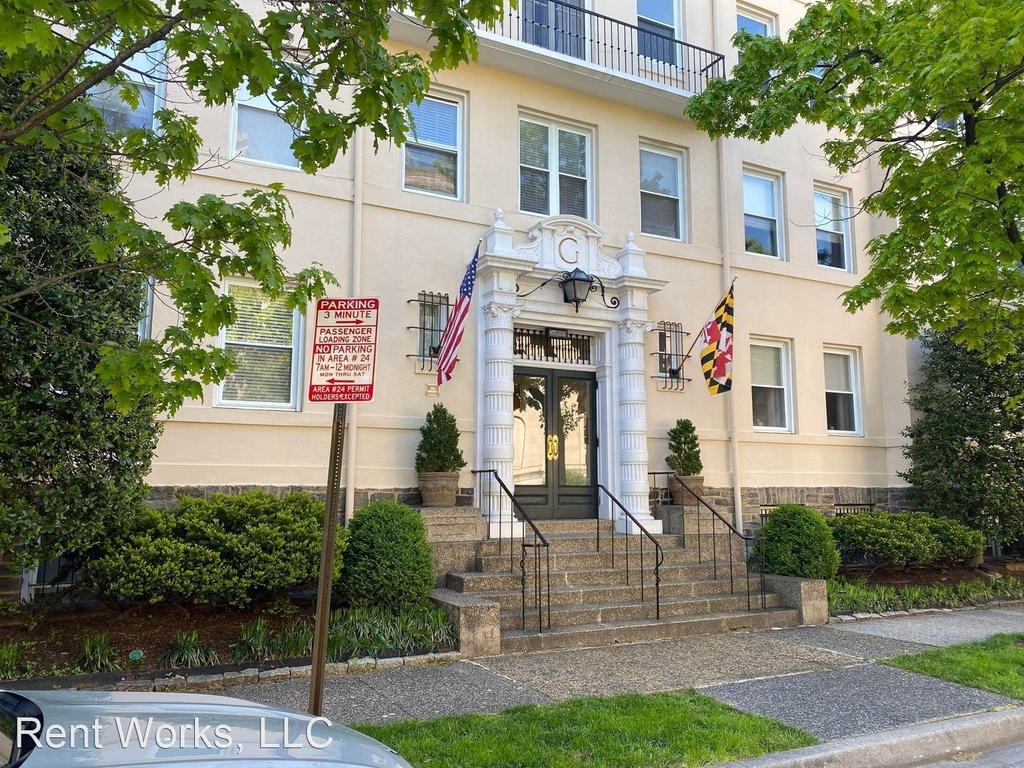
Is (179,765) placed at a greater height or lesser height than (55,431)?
lesser

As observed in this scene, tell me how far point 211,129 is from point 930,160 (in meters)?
8.60

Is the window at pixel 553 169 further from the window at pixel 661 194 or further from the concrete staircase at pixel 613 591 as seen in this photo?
the concrete staircase at pixel 613 591

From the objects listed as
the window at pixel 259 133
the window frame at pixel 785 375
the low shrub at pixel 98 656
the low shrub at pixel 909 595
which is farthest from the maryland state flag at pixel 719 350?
the low shrub at pixel 98 656

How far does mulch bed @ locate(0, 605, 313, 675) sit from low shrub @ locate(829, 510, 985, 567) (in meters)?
7.83

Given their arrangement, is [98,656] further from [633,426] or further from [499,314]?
[633,426]

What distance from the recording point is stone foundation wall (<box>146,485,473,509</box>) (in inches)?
323

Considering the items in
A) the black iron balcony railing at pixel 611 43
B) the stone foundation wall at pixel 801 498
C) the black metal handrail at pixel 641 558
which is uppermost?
the black iron balcony railing at pixel 611 43

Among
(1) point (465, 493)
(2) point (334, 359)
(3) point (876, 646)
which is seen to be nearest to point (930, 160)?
(3) point (876, 646)

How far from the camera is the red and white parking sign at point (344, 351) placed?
445 cm

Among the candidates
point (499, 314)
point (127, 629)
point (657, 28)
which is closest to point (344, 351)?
point (127, 629)

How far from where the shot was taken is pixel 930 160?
28.2 ft

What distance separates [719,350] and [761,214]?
4.14 m

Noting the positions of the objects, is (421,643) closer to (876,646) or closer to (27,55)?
(876,646)

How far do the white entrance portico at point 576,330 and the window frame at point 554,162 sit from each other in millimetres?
669
